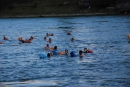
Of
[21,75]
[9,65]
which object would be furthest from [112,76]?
[9,65]

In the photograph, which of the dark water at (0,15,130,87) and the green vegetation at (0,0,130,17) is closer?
the dark water at (0,15,130,87)

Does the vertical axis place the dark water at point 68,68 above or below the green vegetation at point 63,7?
below

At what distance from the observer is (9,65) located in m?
56.6

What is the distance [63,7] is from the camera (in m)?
184

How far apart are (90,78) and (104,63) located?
9.67 m

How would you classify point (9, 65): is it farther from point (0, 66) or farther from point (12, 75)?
point (12, 75)

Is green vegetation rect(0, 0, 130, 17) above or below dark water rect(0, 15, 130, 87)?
above

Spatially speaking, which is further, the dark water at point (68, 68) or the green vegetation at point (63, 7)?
the green vegetation at point (63, 7)

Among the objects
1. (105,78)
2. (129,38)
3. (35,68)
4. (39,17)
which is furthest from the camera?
(39,17)

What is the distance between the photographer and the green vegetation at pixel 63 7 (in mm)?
179375

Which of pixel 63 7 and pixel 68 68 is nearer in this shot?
pixel 68 68

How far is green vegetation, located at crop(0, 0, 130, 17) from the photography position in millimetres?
179375

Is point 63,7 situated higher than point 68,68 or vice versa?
point 63,7

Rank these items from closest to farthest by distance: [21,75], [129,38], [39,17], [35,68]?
[21,75] < [35,68] < [129,38] < [39,17]
